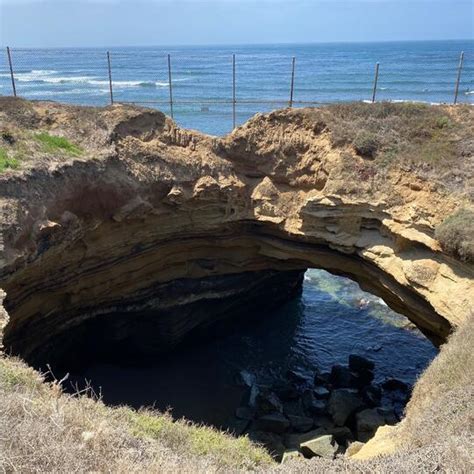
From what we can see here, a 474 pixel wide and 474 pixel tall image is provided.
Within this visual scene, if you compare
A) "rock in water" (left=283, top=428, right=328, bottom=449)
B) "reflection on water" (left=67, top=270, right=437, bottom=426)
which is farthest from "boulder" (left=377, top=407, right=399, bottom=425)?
"reflection on water" (left=67, top=270, right=437, bottom=426)

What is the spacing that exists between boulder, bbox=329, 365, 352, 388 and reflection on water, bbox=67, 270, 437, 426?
0.88 meters

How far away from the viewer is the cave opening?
629 inches

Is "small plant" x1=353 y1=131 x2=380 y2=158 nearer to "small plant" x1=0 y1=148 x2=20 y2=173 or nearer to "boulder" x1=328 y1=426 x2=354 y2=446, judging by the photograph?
"boulder" x1=328 y1=426 x2=354 y2=446

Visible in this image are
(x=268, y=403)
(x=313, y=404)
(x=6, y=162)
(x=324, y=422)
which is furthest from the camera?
(x=313, y=404)

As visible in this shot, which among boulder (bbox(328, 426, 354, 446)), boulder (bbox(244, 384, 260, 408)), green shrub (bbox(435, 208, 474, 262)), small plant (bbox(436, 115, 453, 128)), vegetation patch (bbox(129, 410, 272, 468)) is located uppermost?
small plant (bbox(436, 115, 453, 128))

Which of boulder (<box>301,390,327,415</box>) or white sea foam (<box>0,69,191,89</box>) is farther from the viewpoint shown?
white sea foam (<box>0,69,191,89</box>)

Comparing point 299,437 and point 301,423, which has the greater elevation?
point 299,437

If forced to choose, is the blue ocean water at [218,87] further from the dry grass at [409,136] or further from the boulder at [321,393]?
the boulder at [321,393]

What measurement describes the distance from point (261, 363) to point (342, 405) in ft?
12.8

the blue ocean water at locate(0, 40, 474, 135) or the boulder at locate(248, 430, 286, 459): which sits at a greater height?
the blue ocean water at locate(0, 40, 474, 135)

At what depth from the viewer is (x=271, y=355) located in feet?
63.7

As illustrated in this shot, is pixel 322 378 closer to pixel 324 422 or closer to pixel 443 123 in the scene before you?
pixel 324 422

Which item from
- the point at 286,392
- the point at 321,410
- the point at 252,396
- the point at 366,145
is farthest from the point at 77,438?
the point at 366,145

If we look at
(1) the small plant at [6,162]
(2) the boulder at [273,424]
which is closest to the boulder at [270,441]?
(2) the boulder at [273,424]
